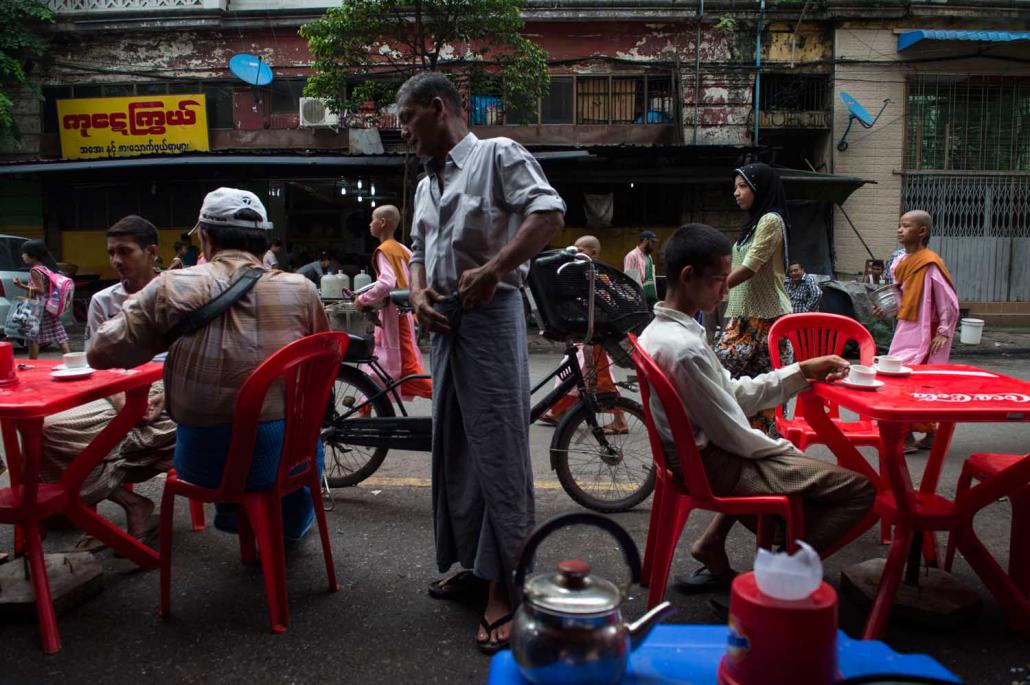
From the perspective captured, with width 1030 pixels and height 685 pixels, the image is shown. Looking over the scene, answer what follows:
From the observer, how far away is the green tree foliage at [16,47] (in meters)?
14.2

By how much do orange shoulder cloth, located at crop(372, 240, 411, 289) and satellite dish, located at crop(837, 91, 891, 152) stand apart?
11128 millimetres

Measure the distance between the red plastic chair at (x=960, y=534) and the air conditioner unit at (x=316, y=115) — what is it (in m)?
13.8

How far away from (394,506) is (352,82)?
12485 mm

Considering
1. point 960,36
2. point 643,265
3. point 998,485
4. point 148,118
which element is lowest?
point 998,485

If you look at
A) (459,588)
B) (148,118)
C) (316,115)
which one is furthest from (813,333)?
(148,118)

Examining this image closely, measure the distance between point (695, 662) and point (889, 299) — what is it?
14.5 feet

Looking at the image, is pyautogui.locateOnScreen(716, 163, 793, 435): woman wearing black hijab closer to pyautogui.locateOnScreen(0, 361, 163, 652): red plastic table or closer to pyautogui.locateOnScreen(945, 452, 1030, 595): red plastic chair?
pyautogui.locateOnScreen(945, 452, 1030, 595): red plastic chair

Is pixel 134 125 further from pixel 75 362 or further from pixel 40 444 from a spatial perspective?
pixel 40 444

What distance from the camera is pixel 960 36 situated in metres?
13.0

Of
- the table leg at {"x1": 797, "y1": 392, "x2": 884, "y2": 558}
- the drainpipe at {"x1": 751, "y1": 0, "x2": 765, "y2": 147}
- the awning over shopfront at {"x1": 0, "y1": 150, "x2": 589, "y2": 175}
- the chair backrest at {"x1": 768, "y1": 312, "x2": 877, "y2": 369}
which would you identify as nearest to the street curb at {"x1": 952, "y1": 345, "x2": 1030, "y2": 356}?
the drainpipe at {"x1": 751, "y1": 0, "x2": 765, "y2": 147}

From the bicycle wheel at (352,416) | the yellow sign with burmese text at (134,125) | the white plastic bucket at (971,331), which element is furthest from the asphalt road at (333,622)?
the yellow sign with burmese text at (134,125)

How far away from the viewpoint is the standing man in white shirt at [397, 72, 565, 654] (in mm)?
2408

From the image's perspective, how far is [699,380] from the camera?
2.29 meters

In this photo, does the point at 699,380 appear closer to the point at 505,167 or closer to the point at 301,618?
the point at 505,167
